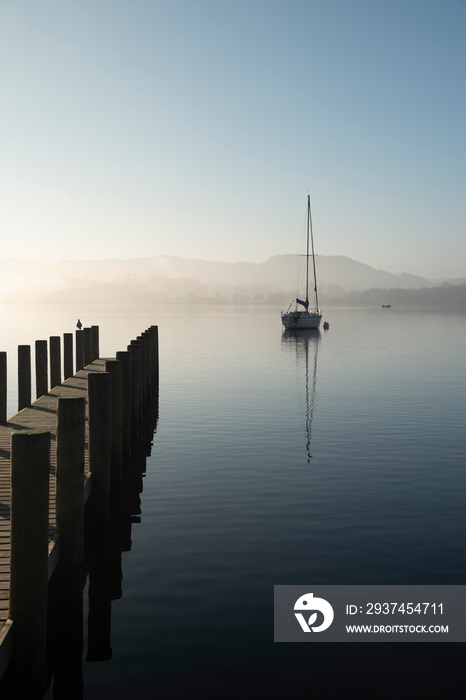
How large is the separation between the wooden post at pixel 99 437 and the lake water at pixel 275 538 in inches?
42.0

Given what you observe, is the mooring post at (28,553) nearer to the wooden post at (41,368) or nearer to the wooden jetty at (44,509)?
the wooden jetty at (44,509)

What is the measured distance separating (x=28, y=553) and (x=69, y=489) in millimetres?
1887

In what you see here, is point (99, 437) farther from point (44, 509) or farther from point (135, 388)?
point (135, 388)

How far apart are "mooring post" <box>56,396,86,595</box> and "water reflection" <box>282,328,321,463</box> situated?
10057 millimetres

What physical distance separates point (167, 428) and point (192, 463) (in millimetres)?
5392

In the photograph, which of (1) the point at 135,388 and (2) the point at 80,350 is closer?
(1) the point at 135,388

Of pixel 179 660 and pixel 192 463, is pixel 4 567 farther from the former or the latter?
pixel 192 463

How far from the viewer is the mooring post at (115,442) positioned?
44.4ft

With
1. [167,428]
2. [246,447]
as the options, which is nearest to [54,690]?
[246,447]

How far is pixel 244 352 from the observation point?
56.3 meters

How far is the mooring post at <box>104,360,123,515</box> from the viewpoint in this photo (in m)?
13.5

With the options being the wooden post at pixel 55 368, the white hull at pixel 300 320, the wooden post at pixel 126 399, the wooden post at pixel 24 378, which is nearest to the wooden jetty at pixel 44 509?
the wooden post at pixel 126 399

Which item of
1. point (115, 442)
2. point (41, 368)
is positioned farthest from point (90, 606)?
point (41, 368)

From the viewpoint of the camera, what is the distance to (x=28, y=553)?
6.56m
